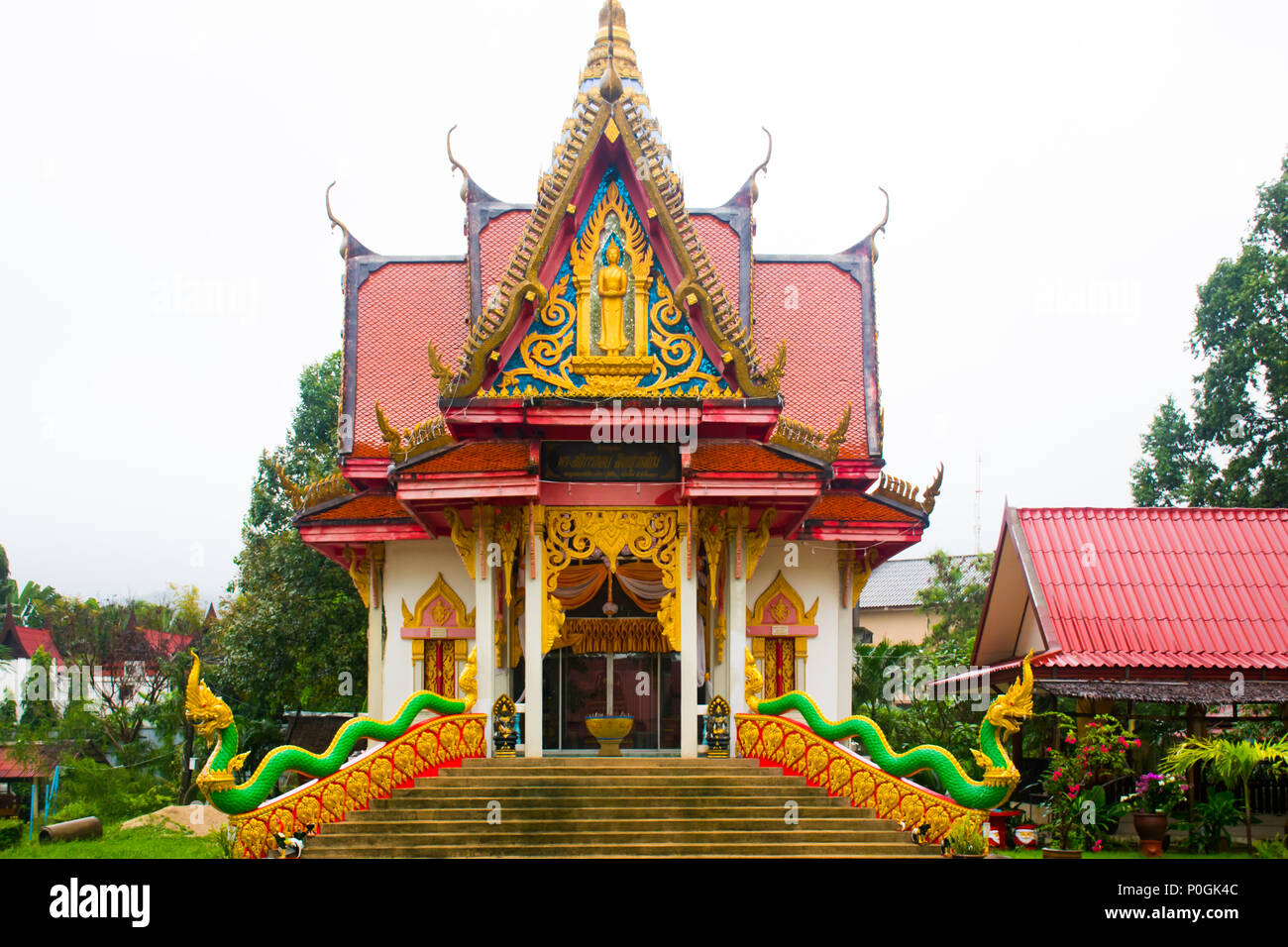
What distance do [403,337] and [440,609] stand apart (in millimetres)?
4501

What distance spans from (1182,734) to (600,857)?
412 inches

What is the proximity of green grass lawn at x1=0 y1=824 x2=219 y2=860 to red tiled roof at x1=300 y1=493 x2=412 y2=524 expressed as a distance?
4.00 m

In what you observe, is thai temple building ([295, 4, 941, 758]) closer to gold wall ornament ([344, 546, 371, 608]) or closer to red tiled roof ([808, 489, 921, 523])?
red tiled roof ([808, 489, 921, 523])

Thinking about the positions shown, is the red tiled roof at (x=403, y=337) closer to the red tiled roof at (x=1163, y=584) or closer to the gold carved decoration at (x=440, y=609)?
the gold carved decoration at (x=440, y=609)

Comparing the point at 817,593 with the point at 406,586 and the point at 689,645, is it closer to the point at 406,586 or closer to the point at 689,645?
the point at 689,645

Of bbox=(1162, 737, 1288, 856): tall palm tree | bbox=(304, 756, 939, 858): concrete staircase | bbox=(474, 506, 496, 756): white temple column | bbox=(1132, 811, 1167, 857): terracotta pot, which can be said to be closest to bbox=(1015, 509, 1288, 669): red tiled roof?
bbox=(1162, 737, 1288, 856): tall palm tree

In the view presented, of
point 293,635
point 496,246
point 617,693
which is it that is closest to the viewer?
point 617,693

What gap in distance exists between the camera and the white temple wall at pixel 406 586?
587 inches

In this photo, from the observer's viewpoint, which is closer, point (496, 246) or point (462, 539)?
point (462, 539)

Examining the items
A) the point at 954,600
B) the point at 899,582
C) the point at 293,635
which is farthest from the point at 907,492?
the point at 899,582

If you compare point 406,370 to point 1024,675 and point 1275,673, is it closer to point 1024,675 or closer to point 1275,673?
point 1024,675

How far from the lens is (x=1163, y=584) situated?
17359mm

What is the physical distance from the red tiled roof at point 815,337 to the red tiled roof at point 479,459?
218 inches
